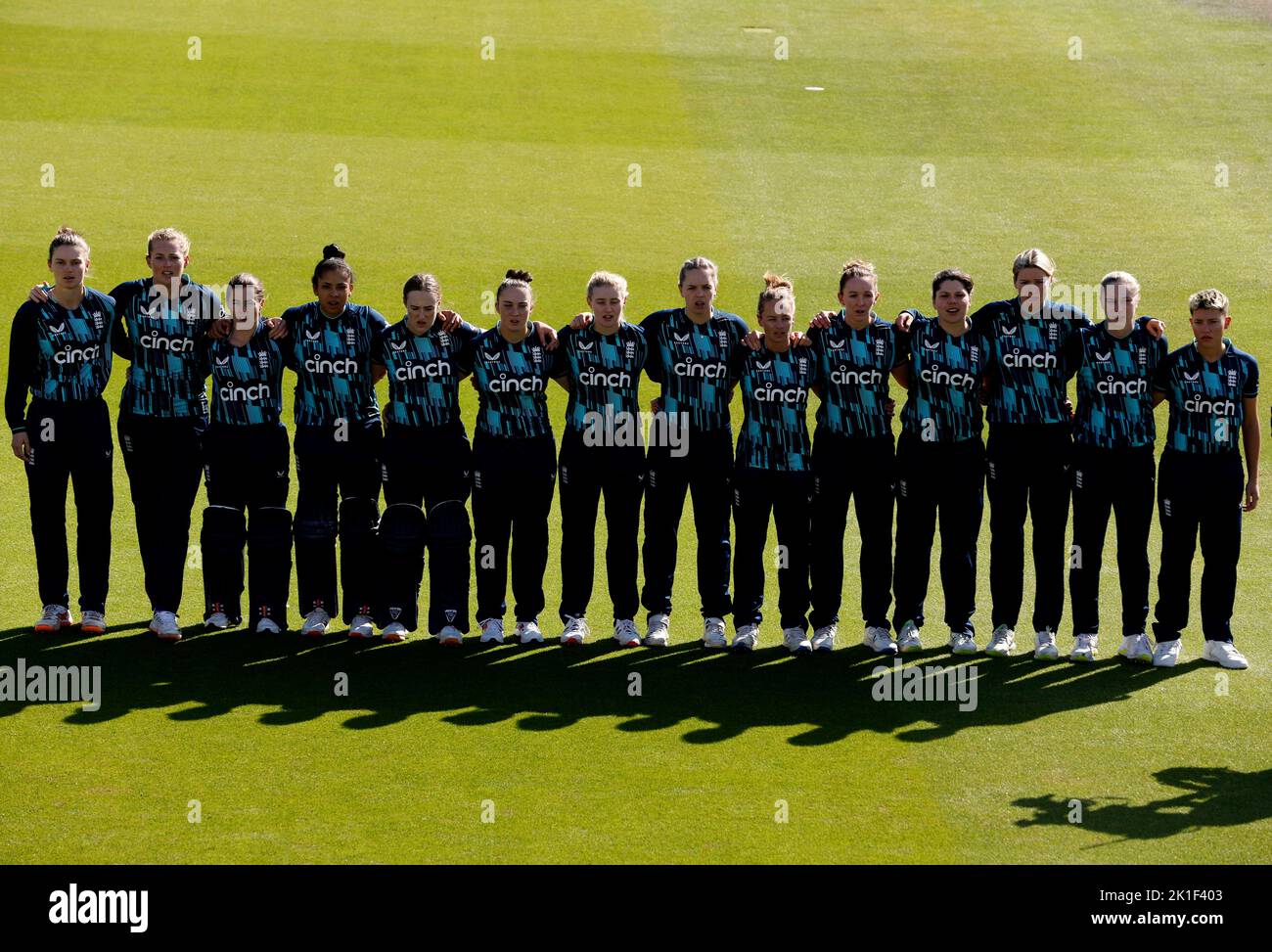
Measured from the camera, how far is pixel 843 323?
11.2 meters

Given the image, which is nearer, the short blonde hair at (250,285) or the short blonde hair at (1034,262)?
the short blonde hair at (1034,262)

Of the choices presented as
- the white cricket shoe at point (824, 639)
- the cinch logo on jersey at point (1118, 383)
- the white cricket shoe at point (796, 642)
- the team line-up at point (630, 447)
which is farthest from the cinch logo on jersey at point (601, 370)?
the cinch logo on jersey at point (1118, 383)

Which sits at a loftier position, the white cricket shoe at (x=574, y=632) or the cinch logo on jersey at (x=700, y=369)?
the cinch logo on jersey at (x=700, y=369)

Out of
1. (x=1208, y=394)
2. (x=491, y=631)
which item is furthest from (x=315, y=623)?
(x=1208, y=394)

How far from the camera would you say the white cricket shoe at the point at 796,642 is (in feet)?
37.0

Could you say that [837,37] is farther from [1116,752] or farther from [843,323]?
[1116,752]

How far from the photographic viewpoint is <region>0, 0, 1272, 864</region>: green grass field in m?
8.95

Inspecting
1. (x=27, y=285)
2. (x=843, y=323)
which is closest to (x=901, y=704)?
(x=843, y=323)

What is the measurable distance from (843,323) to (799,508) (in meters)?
1.18

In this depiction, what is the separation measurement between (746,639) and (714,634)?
0.70ft

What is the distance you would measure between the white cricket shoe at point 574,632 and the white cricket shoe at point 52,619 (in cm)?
317

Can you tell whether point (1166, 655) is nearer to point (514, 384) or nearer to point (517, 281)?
point (514, 384)

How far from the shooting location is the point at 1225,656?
11.2 meters

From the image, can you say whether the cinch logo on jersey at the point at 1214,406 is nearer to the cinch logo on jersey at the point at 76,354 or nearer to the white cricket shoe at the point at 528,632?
the white cricket shoe at the point at 528,632
